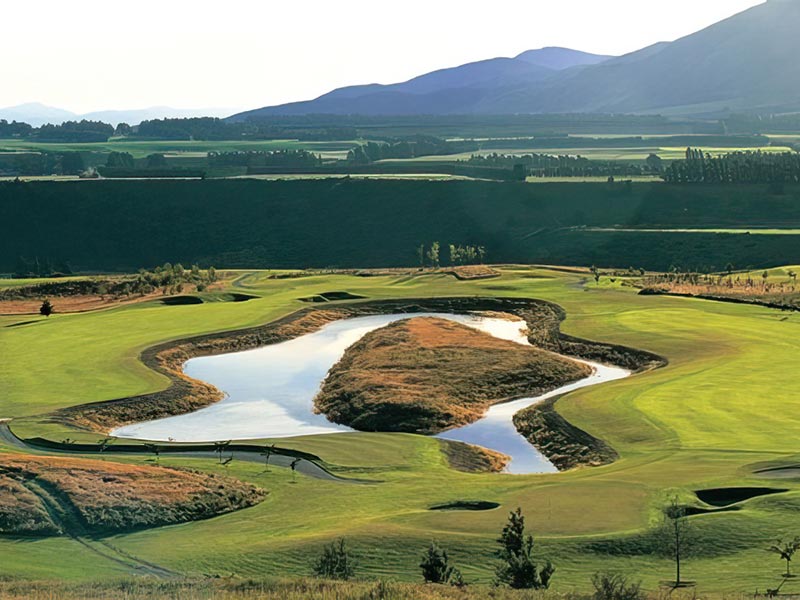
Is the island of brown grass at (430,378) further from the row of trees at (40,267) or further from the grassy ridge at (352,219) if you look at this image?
the row of trees at (40,267)

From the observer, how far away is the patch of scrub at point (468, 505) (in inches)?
1480

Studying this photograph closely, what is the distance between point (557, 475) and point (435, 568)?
14.8 m

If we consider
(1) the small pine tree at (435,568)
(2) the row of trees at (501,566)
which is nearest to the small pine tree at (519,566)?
(2) the row of trees at (501,566)

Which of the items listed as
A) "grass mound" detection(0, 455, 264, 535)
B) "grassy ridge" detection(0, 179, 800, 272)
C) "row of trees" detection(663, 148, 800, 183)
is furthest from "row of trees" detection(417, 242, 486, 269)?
"grass mound" detection(0, 455, 264, 535)

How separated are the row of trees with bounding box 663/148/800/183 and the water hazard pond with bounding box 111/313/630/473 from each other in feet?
265

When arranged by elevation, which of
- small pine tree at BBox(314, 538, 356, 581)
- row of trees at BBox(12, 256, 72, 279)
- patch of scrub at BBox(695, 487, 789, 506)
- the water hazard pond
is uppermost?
small pine tree at BBox(314, 538, 356, 581)

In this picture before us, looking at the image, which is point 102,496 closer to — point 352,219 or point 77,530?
point 77,530

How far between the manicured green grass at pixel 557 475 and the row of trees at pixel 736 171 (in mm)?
76172

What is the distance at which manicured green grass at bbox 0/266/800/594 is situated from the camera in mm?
31812

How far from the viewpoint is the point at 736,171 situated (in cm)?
15788

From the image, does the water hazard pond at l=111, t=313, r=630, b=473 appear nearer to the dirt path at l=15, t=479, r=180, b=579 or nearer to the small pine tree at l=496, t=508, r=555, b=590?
the dirt path at l=15, t=479, r=180, b=579

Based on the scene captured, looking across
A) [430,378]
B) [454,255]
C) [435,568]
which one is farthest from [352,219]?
[435,568]

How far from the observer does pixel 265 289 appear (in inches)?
4075

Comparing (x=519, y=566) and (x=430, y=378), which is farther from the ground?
(x=519, y=566)
